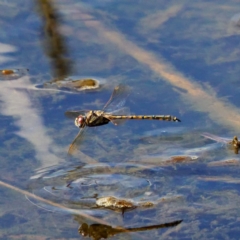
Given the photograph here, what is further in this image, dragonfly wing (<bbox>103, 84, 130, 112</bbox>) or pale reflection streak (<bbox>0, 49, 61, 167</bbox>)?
dragonfly wing (<bbox>103, 84, 130, 112</bbox>)

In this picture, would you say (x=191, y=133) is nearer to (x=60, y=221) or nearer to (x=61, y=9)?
(x=60, y=221)

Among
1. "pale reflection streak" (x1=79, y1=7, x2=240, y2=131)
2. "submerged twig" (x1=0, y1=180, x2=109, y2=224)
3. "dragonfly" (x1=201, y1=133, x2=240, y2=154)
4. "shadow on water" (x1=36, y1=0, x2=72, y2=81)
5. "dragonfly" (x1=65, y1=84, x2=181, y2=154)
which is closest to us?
"submerged twig" (x1=0, y1=180, x2=109, y2=224)

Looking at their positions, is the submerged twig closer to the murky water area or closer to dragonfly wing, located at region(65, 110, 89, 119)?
the murky water area

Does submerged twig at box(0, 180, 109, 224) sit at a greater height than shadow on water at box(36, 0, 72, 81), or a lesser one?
lesser

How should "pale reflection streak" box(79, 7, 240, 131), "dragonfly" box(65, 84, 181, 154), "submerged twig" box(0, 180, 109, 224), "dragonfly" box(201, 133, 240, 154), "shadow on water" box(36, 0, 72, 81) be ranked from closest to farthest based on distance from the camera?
"submerged twig" box(0, 180, 109, 224) < "dragonfly" box(201, 133, 240, 154) < "dragonfly" box(65, 84, 181, 154) < "pale reflection streak" box(79, 7, 240, 131) < "shadow on water" box(36, 0, 72, 81)

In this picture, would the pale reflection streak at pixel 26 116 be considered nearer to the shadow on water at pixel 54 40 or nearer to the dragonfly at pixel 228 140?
the shadow on water at pixel 54 40

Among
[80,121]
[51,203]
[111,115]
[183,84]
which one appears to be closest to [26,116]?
[80,121]

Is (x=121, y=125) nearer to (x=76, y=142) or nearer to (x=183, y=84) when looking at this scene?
(x=76, y=142)

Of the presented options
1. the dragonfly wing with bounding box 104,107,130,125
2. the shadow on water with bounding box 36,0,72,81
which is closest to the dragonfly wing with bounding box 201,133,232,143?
the dragonfly wing with bounding box 104,107,130,125
